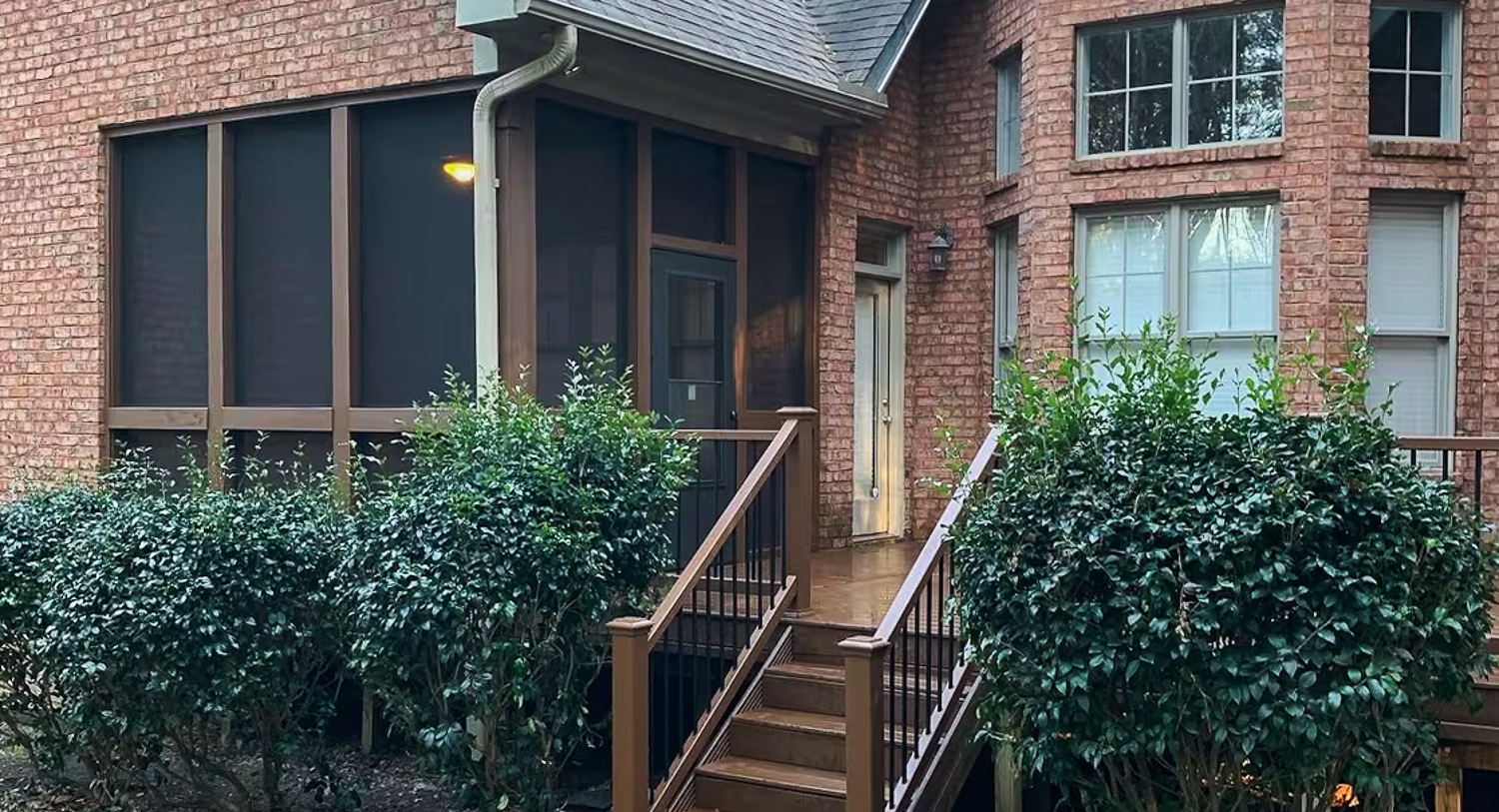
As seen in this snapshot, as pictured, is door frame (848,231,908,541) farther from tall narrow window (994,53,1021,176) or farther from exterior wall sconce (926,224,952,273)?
tall narrow window (994,53,1021,176)

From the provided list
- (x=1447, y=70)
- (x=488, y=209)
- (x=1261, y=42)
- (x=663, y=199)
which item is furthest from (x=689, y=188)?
(x=1447, y=70)

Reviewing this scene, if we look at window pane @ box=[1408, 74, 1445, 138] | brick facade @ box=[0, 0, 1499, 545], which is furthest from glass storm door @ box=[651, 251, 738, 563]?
window pane @ box=[1408, 74, 1445, 138]

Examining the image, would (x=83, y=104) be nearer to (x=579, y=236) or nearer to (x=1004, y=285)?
(x=579, y=236)

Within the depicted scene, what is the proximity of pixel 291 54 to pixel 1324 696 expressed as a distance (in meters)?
6.70

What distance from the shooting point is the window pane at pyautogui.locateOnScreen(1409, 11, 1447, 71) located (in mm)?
8555

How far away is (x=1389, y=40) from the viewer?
336 inches

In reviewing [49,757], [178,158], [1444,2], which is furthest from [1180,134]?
[49,757]

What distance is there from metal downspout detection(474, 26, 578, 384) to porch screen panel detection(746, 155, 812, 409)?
2.16 metres

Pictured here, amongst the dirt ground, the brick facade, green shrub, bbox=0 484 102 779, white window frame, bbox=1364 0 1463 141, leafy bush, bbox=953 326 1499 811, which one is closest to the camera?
leafy bush, bbox=953 326 1499 811

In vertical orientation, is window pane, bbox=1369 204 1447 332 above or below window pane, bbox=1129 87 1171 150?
below

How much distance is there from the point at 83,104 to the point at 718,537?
5.83 metres

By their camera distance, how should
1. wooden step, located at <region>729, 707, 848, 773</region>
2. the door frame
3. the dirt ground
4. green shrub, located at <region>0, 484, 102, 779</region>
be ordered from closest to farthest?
wooden step, located at <region>729, 707, 848, 773</region>, green shrub, located at <region>0, 484, 102, 779</region>, the dirt ground, the door frame

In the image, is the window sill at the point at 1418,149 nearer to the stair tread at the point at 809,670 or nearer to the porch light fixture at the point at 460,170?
the stair tread at the point at 809,670

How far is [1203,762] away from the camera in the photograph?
4805mm
